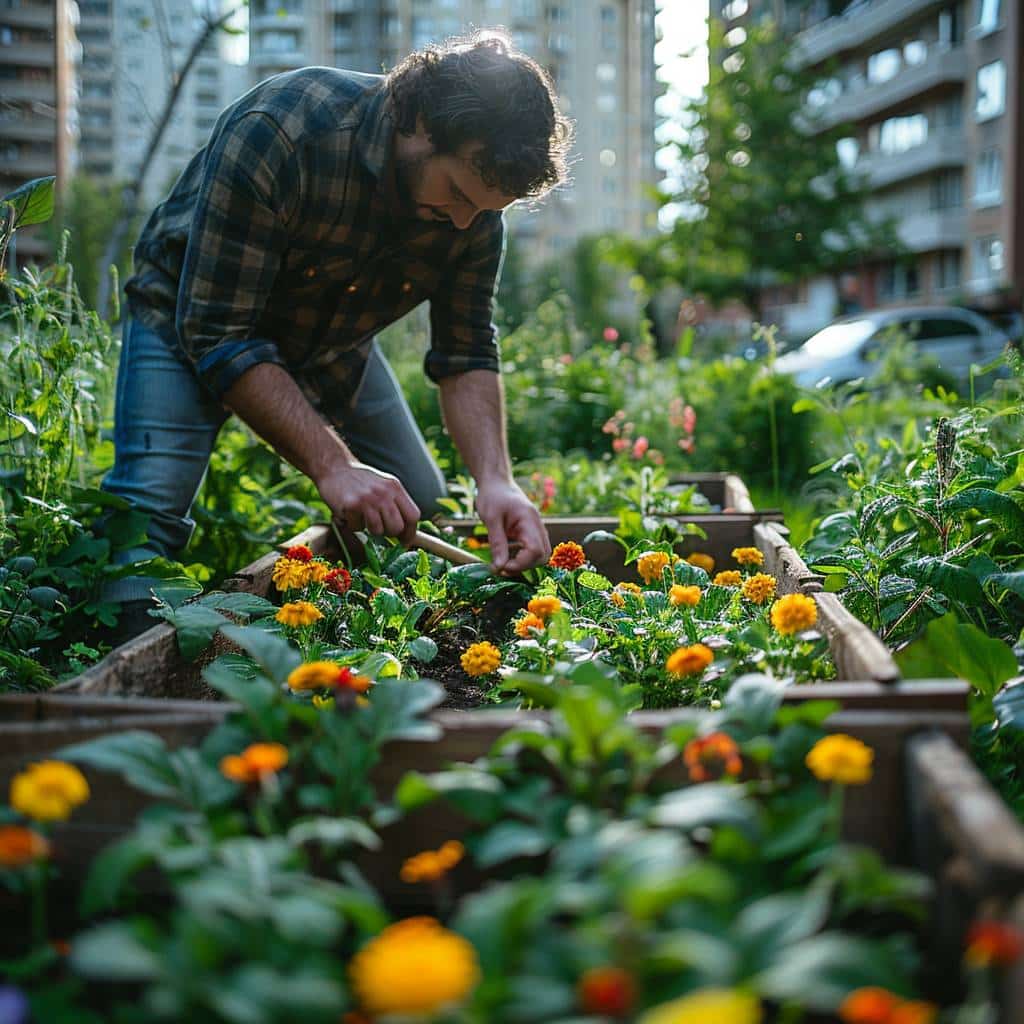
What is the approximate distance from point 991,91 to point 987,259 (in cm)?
397

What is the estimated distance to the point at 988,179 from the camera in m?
27.4

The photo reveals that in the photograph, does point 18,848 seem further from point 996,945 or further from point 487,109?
point 487,109

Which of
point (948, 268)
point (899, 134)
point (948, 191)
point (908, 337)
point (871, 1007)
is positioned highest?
point (899, 134)

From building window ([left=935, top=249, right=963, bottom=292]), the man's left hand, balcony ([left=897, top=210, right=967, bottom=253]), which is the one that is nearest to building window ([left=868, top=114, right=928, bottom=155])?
balcony ([left=897, top=210, right=967, bottom=253])

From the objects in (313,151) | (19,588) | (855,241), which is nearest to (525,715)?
(19,588)

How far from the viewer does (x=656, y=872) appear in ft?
2.66

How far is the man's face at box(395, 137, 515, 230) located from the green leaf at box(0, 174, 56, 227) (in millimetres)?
778

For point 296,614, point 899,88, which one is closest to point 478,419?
point 296,614

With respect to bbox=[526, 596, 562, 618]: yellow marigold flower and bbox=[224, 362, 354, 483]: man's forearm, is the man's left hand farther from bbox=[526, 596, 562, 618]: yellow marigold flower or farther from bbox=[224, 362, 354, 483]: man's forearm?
bbox=[526, 596, 562, 618]: yellow marigold flower

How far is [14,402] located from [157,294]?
505 mm

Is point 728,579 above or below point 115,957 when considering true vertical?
above

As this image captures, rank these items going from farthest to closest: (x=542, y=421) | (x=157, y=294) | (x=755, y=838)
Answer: (x=542, y=421), (x=157, y=294), (x=755, y=838)

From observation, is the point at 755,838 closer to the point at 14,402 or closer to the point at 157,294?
the point at 14,402

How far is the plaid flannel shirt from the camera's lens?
2424 millimetres
